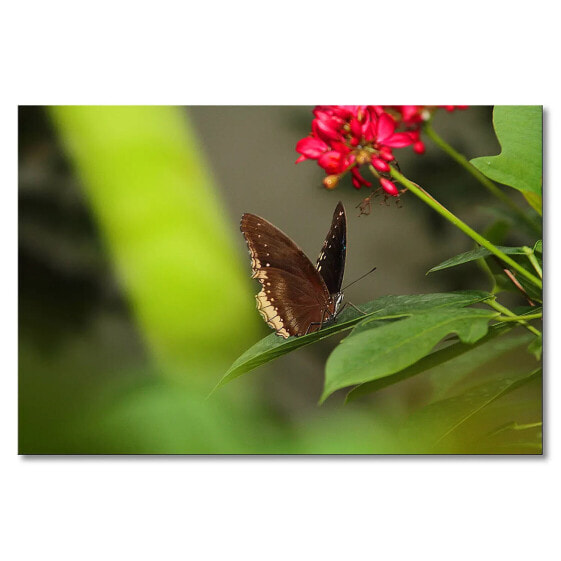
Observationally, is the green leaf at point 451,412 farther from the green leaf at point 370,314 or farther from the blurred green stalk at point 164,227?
the blurred green stalk at point 164,227

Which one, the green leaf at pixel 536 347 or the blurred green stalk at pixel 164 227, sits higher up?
the blurred green stalk at pixel 164 227

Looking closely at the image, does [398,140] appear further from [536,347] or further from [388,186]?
[536,347]

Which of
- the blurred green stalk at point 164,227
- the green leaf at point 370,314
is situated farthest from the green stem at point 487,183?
the blurred green stalk at point 164,227

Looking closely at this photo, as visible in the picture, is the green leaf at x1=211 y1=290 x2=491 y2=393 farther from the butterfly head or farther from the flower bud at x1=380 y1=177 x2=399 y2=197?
the flower bud at x1=380 y1=177 x2=399 y2=197

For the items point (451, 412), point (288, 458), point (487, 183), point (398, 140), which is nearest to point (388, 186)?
point (398, 140)

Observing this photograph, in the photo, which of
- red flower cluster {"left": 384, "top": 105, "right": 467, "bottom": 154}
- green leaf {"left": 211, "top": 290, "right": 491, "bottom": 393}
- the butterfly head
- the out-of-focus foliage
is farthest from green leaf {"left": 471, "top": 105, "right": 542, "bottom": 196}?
the butterfly head
